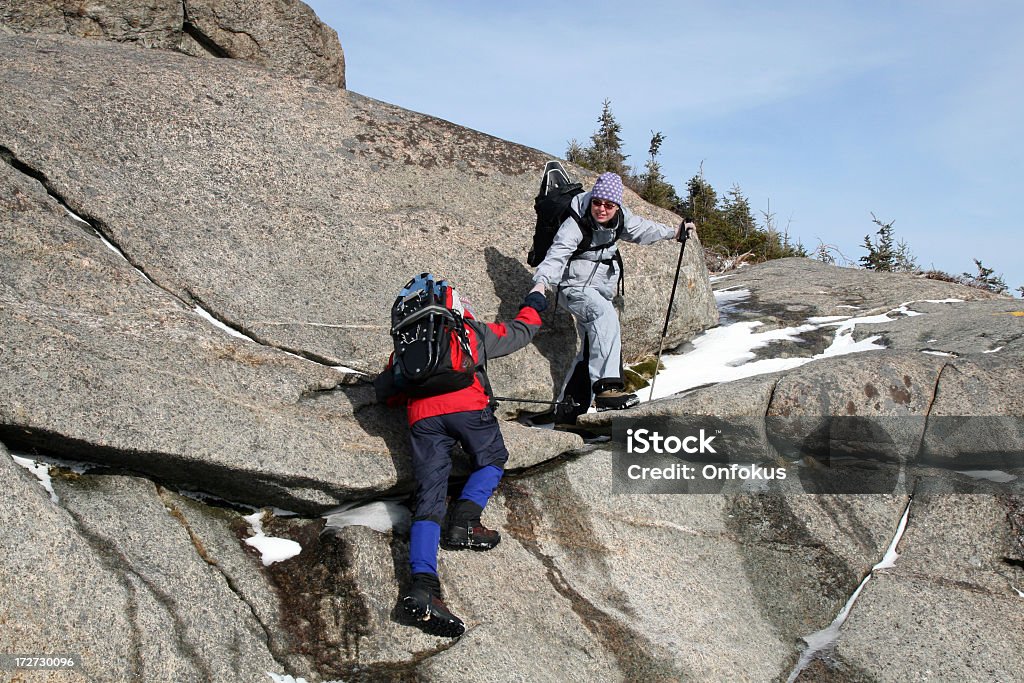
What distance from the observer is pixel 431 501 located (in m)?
7.07

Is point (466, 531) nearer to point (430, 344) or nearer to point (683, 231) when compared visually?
point (430, 344)

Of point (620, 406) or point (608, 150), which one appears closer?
point (620, 406)

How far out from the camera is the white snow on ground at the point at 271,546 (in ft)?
23.1

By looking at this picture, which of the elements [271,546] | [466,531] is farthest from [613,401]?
[271,546]

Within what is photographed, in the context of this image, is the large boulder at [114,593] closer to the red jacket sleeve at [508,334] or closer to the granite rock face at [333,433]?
the granite rock face at [333,433]

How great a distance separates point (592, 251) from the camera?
10.3 meters

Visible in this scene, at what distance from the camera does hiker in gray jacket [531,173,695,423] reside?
996 centimetres

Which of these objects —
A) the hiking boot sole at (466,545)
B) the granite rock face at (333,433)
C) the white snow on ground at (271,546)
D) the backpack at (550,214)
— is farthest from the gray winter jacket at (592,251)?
the white snow on ground at (271,546)

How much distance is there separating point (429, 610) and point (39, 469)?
128 inches

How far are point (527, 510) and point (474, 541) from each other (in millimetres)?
968

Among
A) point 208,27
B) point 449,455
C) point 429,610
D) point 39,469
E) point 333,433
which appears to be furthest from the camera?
point 208,27

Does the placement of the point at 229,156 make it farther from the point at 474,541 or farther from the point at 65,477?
the point at 474,541

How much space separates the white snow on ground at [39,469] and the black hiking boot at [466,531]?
10.1ft

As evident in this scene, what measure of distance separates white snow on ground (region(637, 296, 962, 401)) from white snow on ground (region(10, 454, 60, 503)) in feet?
23.3
